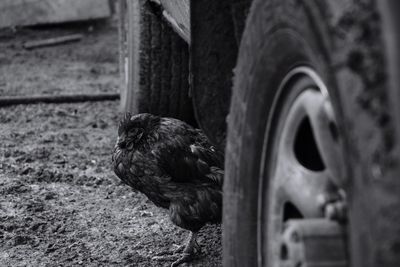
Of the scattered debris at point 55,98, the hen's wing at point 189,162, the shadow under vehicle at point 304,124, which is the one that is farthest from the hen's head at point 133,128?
the scattered debris at point 55,98

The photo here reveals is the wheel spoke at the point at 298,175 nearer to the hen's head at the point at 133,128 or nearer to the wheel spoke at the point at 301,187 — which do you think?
the wheel spoke at the point at 301,187

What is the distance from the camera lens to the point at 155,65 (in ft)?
13.2

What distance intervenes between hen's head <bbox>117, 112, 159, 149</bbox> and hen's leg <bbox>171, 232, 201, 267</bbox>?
1.66 feet

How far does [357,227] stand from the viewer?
1.25m

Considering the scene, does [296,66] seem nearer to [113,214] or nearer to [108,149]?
[113,214]

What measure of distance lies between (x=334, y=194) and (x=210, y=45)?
885mm

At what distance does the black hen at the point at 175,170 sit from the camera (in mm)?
3180

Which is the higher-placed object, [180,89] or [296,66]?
[180,89]

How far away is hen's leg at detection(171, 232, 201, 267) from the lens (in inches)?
124

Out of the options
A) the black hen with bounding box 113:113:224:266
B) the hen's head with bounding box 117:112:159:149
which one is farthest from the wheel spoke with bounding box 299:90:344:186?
the hen's head with bounding box 117:112:159:149

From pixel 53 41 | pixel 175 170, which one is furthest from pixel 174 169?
pixel 53 41

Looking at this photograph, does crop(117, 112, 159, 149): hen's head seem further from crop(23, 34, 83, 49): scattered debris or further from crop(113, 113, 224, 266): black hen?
crop(23, 34, 83, 49): scattered debris

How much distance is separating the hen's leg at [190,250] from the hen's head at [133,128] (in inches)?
19.9

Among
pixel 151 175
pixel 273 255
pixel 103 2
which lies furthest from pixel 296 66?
pixel 103 2
